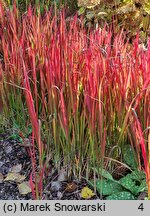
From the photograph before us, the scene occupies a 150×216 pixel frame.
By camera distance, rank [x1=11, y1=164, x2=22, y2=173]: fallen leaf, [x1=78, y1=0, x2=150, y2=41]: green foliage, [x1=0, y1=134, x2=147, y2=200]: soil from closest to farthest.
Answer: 1. [x1=0, y1=134, x2=147, y2=200]: soil
2. [x1=11, y1=164, x2=22, y2=173]: fallen leaf
3. [x1=78, y1=0, x2=150, y2=41]: green foliage

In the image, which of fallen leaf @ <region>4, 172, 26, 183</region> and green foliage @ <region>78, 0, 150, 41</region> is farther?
green foliage @ <region>78, 0, 150, 41</region>

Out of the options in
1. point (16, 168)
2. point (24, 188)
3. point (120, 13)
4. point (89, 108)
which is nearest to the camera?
point (89, 108)

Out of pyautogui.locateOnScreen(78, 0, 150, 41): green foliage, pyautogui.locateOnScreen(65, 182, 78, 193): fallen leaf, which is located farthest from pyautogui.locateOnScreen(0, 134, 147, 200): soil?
pyautogui.locateOnScreen(78, 0, 150, 41): green foliage

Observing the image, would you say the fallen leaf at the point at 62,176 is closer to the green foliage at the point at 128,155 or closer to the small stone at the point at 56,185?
the small stone at the point at 56,185

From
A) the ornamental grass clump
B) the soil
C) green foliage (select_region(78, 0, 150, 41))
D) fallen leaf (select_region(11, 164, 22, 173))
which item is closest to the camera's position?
the ornamental grass clump

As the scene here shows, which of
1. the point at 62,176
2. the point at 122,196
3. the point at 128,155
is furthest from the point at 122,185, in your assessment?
the point at 62,176

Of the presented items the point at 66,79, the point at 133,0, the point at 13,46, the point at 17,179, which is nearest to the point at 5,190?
the point at 17,179

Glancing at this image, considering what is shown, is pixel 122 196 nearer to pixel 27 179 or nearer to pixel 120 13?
pixel 27 179

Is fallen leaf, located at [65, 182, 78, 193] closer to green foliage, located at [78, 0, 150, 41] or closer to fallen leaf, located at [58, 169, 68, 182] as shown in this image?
fallen leaf, located at [58, 169, 68, 182]

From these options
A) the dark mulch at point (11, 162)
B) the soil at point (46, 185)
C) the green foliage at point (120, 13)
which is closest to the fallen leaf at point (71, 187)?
the soil at point (46, 185)

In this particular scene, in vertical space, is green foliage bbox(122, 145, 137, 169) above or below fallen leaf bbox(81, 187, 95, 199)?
above

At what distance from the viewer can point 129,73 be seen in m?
1.96

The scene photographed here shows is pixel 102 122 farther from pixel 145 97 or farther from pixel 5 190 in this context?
pixel 5 190

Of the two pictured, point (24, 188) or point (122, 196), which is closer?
point (122, 196)
